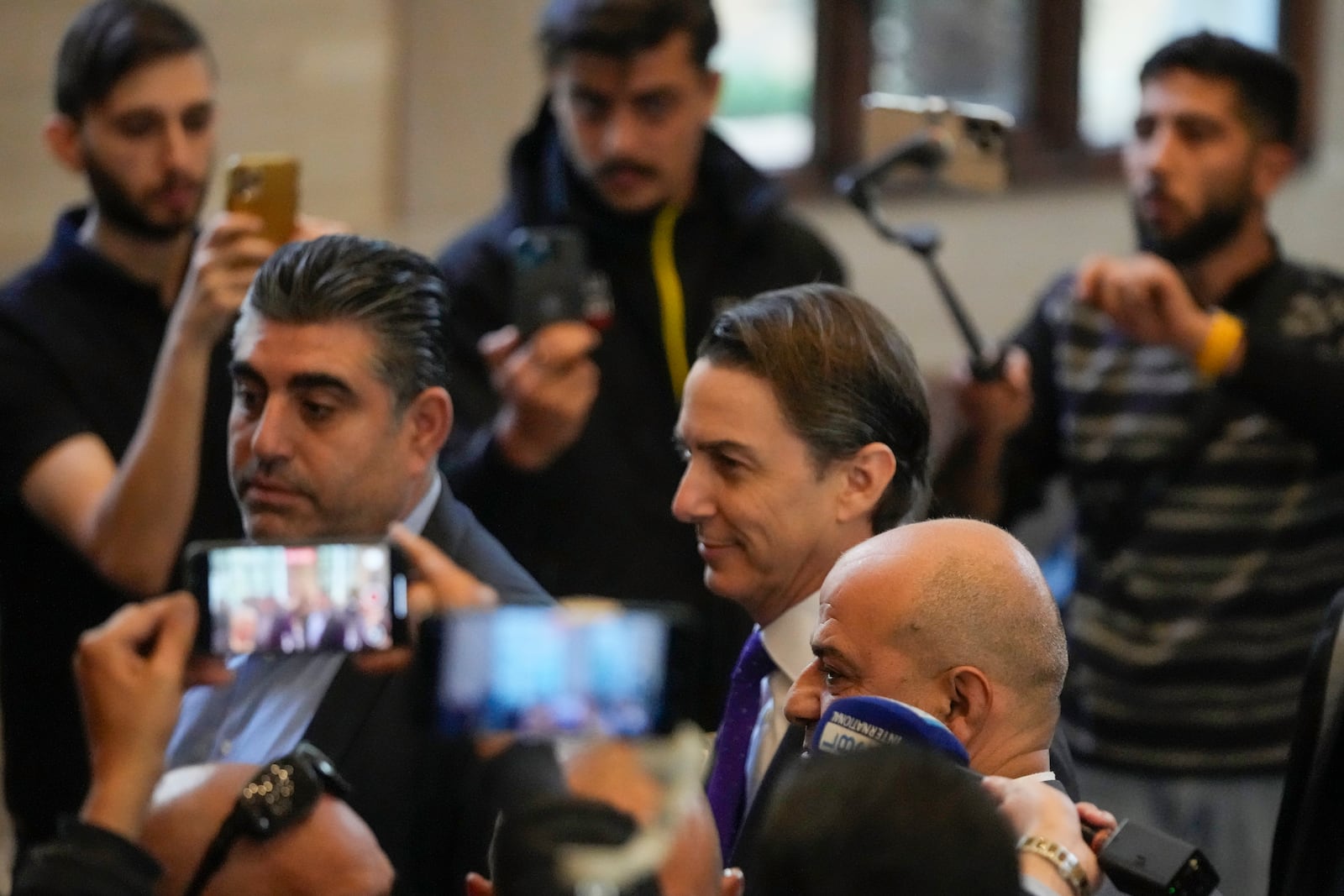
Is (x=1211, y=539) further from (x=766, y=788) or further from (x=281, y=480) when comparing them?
(x=281, y=480)

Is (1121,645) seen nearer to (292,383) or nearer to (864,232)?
(292,383)

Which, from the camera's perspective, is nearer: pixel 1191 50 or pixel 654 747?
pixel 654 747

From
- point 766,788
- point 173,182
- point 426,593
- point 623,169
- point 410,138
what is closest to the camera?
point 426,593

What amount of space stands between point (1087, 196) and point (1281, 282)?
1.99 metres

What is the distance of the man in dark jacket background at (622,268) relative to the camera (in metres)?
2.68

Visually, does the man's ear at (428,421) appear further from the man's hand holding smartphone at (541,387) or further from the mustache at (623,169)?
the mustache at (623,169)

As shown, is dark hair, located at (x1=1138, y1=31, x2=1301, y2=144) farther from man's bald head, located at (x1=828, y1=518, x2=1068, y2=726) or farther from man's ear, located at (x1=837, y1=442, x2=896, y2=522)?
man's bald head, located at (x1=828, y1=518, x2=1068, y2=726)

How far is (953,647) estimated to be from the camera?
4.99ft

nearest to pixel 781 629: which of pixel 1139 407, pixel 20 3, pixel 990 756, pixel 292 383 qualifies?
pixel 990 756

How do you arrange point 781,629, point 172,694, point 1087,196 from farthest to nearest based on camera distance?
1. point 1087,196
2. point 781,629
3. point 172,694

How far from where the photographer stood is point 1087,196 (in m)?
4.92

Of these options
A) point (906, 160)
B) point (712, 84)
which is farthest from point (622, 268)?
point (906, 160)

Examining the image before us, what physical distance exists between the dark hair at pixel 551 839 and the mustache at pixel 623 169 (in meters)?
1.84

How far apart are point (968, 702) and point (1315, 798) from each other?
478mm
